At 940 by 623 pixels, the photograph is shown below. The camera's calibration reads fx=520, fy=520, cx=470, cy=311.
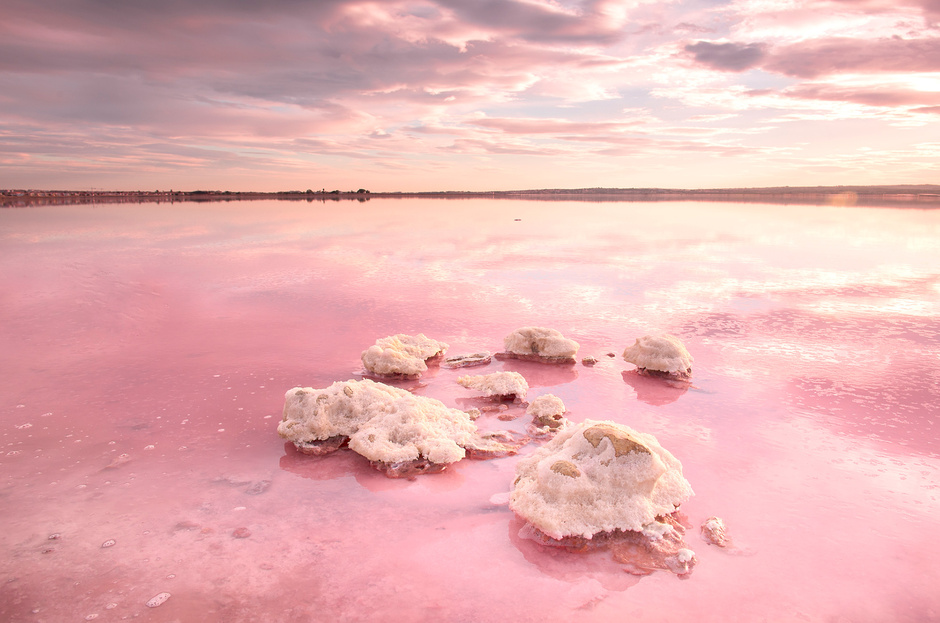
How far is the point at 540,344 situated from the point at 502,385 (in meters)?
1.75

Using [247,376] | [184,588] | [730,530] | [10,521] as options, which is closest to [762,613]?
[730,530]

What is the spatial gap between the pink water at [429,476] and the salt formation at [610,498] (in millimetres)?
157

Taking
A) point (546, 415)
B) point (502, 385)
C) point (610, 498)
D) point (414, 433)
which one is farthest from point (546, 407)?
point (610, 498)

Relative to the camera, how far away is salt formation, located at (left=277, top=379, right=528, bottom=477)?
5.02 m

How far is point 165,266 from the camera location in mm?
17188

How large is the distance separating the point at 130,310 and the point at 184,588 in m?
9.52

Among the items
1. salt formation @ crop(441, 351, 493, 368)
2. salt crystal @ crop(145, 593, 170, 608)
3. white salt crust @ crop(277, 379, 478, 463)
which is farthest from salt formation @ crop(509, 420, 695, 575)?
salt formation @ crop(441, 351, 493, 368)

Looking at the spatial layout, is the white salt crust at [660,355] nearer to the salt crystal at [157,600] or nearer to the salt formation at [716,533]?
→ the salt formation at [716,533]

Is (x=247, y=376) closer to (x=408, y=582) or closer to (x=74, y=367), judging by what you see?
(x=74, y=367)

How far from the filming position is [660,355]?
756 centimetres

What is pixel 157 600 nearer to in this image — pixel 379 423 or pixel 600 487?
pixel 379 423

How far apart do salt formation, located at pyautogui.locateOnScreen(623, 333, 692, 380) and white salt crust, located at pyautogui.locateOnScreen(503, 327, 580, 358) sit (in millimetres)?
941

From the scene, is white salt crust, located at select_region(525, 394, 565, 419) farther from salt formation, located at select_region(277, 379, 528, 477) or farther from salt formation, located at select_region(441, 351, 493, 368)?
salt formation, located at select_region(441, 351, 493, 368)

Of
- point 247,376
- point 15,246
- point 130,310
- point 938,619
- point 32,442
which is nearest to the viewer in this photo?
point 938,619
